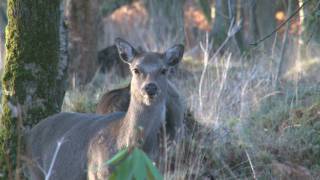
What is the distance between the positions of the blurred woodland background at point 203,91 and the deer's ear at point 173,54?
0.78 m

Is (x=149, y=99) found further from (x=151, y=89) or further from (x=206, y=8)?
(x=206, y=8)

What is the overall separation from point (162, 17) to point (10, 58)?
49.0 ft

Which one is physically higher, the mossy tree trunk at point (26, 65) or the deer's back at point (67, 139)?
the mossy tree trunk at point (26, 65)

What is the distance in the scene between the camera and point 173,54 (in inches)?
340

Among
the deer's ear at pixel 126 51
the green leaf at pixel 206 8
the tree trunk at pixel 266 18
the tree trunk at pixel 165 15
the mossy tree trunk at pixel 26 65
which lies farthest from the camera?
the green leaf at pixel 206 8

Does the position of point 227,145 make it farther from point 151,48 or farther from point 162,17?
point 162,17

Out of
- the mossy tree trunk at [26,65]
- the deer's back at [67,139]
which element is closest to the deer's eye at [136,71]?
the deer's back at [67,139]

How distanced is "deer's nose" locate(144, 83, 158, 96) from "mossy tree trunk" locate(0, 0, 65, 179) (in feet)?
6.51

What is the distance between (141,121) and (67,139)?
944 millimetres

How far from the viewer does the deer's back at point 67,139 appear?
8594mm

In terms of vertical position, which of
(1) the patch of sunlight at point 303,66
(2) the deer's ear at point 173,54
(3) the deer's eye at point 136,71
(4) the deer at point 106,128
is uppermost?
(2) the deer's ear at point 173,54

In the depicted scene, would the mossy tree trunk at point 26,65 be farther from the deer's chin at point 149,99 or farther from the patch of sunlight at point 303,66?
the patch of sunlight at point 303,66

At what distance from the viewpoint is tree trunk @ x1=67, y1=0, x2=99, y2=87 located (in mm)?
16609

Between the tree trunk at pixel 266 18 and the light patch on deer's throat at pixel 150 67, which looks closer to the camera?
the light patch on deer's throat at pixel 150 67
